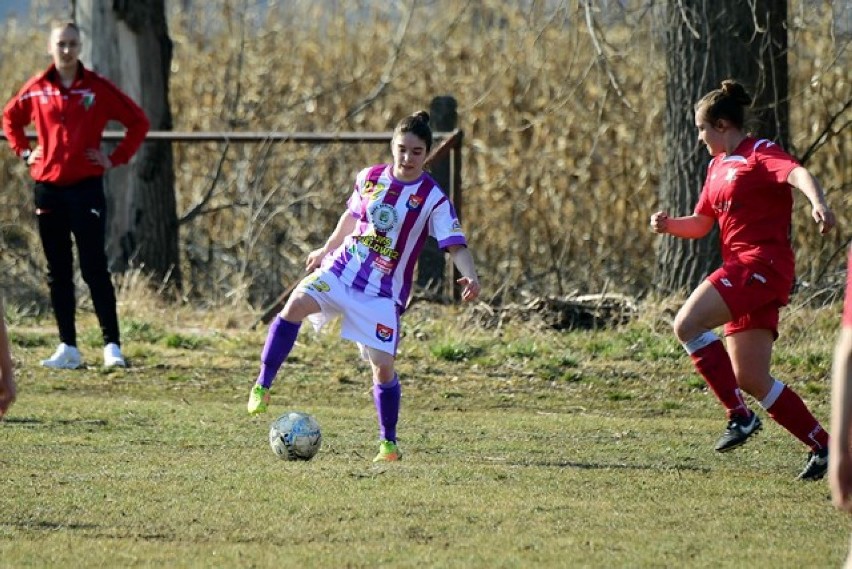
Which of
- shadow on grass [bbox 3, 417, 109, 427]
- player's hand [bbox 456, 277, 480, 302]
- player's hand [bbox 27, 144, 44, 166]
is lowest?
shadow on grass [bbox 3, 417, 109, 427]

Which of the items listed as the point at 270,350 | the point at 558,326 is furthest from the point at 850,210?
the point at 270,350

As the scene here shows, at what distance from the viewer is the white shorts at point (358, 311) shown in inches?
303

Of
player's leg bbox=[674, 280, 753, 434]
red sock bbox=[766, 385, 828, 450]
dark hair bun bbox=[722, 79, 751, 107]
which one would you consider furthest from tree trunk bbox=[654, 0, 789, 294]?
red sock bbox=[766, 385, 828, 450]

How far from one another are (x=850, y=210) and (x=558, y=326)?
4122 millimetres

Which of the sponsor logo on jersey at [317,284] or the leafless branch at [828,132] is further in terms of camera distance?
the leafless branch at [828,132]

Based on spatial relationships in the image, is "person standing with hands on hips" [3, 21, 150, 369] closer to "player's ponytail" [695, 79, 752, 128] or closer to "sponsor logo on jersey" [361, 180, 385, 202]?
"sponsor logo on jersey" [361, 180, 385, 202]

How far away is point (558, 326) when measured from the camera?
12719 millimetres

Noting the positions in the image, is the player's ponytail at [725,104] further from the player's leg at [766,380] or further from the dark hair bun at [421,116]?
the dark hair bun at [421,116]

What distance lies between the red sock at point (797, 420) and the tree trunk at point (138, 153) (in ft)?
27.0

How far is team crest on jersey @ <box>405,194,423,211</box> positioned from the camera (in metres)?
7.82

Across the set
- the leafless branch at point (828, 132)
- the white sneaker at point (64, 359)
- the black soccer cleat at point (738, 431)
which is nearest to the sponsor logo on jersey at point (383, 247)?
the black soccer cleat at point (738, 431)

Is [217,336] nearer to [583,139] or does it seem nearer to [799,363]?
[799,363]

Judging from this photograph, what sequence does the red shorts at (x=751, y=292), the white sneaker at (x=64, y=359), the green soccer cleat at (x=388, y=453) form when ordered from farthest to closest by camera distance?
the white sneaker at (x=64, y=359) → the green soccer cleat at (x=388, y=453) → the red shorts at (x=751, y=292)

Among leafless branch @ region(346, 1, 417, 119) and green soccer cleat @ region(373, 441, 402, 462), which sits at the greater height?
leafless branch @ region(346, 1, 417, 119)
